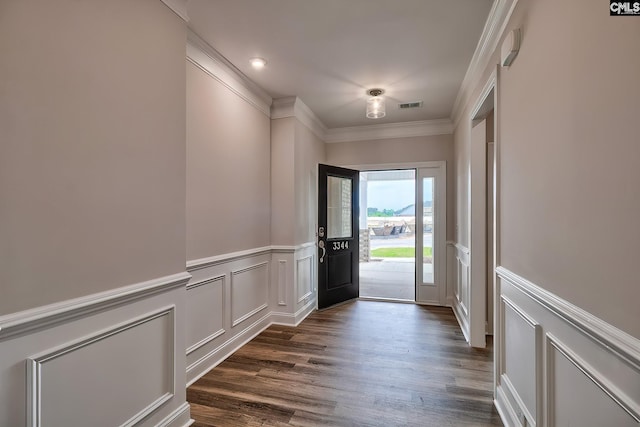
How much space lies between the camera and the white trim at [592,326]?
825 millimetres

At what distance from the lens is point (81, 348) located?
4.26 feet

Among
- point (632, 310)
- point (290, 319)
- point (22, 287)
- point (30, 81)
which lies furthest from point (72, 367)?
point (290, 319)

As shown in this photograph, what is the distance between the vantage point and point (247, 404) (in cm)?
207

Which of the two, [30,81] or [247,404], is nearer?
[30,81]

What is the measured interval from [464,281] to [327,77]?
9.02ft

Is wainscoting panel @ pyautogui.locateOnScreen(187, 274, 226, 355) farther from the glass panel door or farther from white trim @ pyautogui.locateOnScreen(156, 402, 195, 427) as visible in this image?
the glass panel door

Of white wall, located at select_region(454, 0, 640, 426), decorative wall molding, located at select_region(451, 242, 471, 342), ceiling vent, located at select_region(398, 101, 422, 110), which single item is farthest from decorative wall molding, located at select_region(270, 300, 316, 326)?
ceiling vent, located at select_region(398, 101, 422, 110)

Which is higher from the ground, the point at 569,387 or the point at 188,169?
the point at 188,169

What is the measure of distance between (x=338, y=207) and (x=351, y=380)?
103 inches

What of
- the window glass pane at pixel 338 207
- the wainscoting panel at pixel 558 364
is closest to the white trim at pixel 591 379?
the wainscoting panel at pixel 558 364

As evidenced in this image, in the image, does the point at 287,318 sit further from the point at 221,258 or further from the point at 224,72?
the point at 224,72

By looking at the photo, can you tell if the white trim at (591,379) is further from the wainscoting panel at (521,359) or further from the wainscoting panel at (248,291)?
the wainscoting panel at (248,291)

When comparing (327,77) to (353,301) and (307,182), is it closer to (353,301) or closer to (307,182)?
(307,182)

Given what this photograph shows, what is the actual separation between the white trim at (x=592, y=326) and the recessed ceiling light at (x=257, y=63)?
8.63 feet
